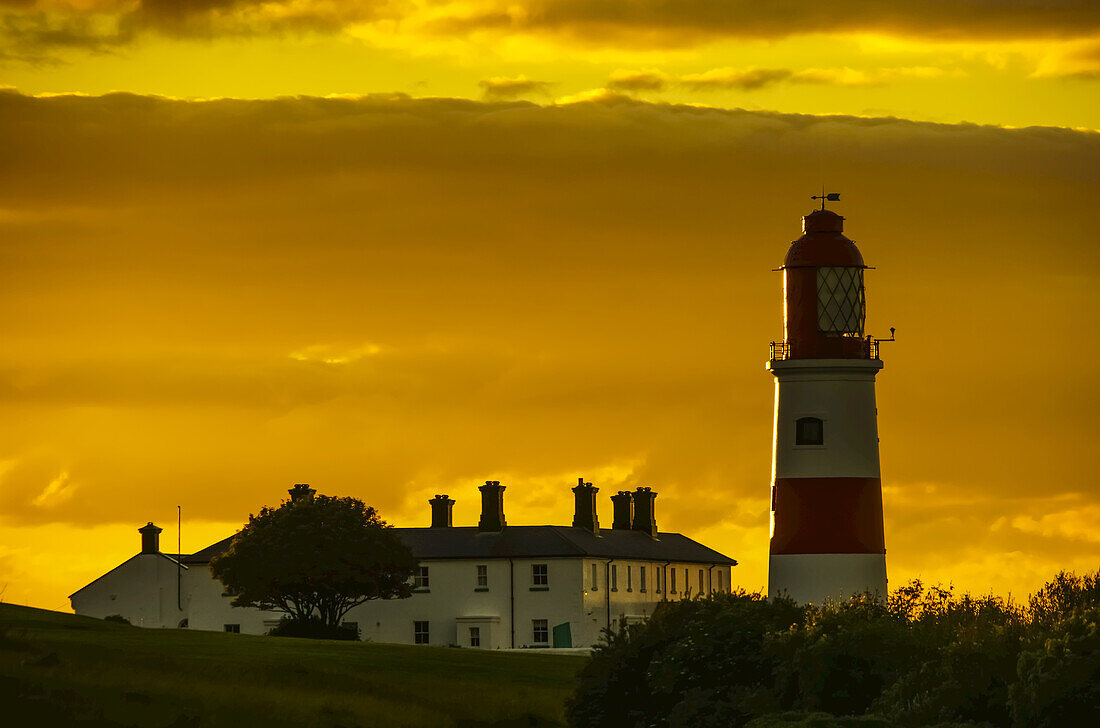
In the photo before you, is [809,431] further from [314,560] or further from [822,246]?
[314,560]

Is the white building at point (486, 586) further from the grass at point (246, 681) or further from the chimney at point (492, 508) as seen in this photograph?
the grass at point (246, 681)

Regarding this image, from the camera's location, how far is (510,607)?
104 meters

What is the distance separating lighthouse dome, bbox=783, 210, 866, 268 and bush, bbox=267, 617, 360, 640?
4045 cm

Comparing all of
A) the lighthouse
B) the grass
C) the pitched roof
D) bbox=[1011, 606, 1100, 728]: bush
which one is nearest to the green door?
the pitched roof

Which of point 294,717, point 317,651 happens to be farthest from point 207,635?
point 294,717

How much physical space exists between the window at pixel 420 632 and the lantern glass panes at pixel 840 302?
50974 mm

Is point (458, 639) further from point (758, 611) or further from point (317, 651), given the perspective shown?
point (758, 611)

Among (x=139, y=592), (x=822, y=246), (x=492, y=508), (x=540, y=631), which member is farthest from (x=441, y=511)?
(x=822, y=246)

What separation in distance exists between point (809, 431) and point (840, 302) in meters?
3.67

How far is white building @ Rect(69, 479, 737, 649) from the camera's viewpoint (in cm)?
10306

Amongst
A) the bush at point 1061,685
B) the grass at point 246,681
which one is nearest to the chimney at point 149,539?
the grass at point 246,681

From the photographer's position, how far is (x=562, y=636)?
102m

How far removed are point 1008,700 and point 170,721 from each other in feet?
58.2

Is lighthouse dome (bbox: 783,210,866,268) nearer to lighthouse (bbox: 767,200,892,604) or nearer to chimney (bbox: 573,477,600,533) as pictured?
lighthouse (bbox: 767,200,892,604)
